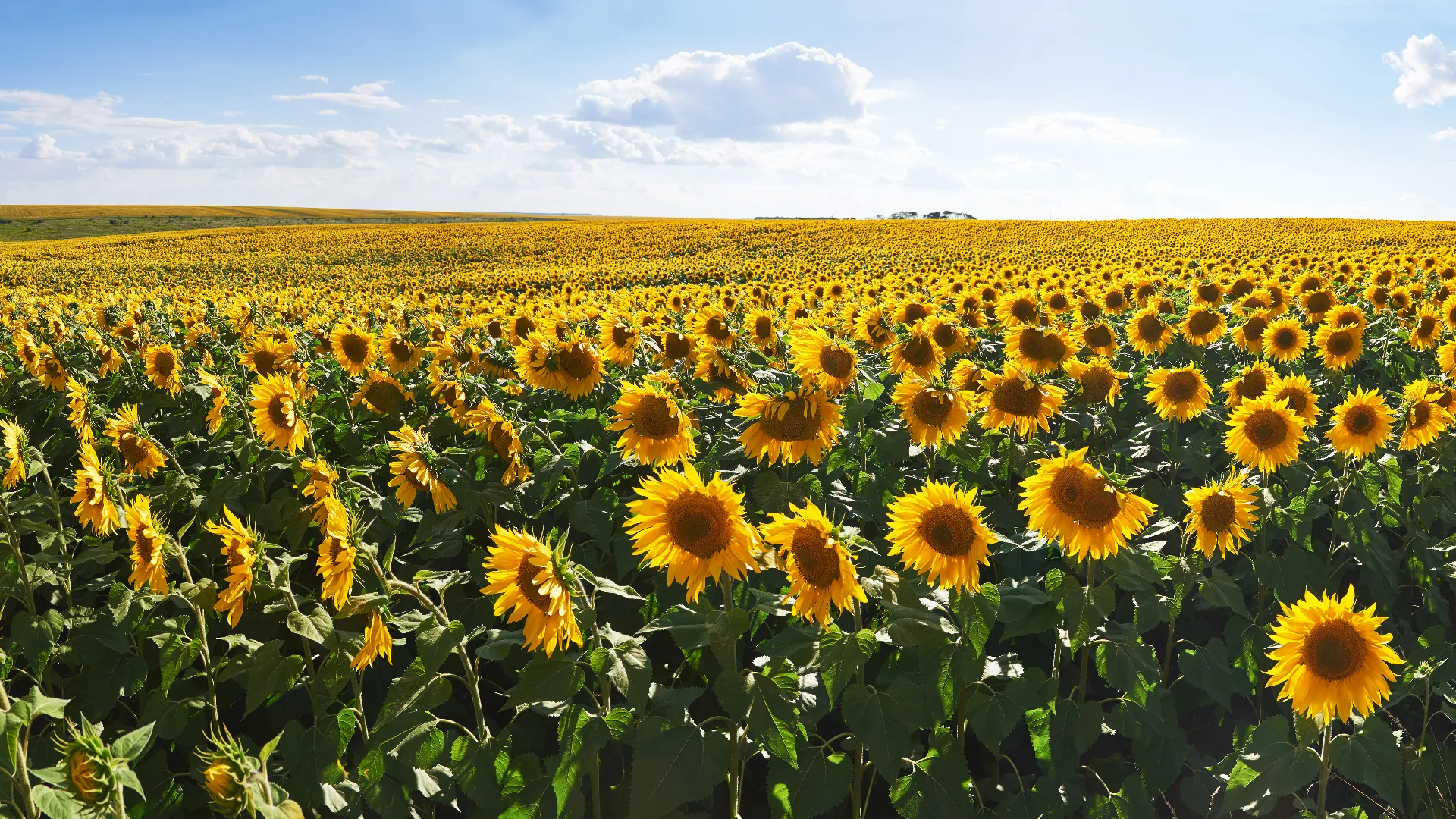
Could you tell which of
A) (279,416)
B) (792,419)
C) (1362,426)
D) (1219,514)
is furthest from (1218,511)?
(279,416)

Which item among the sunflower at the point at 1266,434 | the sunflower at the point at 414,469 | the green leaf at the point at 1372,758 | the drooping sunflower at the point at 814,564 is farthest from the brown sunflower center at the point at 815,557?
the sunflower at the point at 1266,434

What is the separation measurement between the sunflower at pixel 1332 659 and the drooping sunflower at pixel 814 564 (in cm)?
130

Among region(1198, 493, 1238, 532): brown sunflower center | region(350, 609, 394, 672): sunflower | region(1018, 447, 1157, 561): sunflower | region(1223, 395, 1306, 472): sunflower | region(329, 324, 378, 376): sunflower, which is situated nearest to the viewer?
region(350, 609, 394, 672): sunflower

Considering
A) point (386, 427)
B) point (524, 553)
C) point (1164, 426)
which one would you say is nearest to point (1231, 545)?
point (1164, 426)

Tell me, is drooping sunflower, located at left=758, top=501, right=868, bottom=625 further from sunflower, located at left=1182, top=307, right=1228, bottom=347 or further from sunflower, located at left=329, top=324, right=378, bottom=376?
sunflower, located at left=1182, top=307, right=1228, bottom=347

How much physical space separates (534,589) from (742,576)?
2.85 ft

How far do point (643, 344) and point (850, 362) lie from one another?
1.94 m

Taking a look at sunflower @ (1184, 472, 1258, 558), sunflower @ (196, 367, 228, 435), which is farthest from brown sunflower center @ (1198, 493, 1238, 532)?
sunflower @ (196, 367, 228, 435)

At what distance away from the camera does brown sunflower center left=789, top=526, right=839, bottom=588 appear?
2377 mm

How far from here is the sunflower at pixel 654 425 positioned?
3.46 meters

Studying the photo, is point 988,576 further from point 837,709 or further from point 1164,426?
point 1164,426

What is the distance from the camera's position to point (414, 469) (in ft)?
12.1

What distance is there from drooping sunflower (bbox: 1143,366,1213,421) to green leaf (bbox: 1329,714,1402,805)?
244cm

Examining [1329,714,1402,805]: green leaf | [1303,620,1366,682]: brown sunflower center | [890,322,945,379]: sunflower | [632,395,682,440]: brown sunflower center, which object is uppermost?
[890,322,945,379]: sunflower
